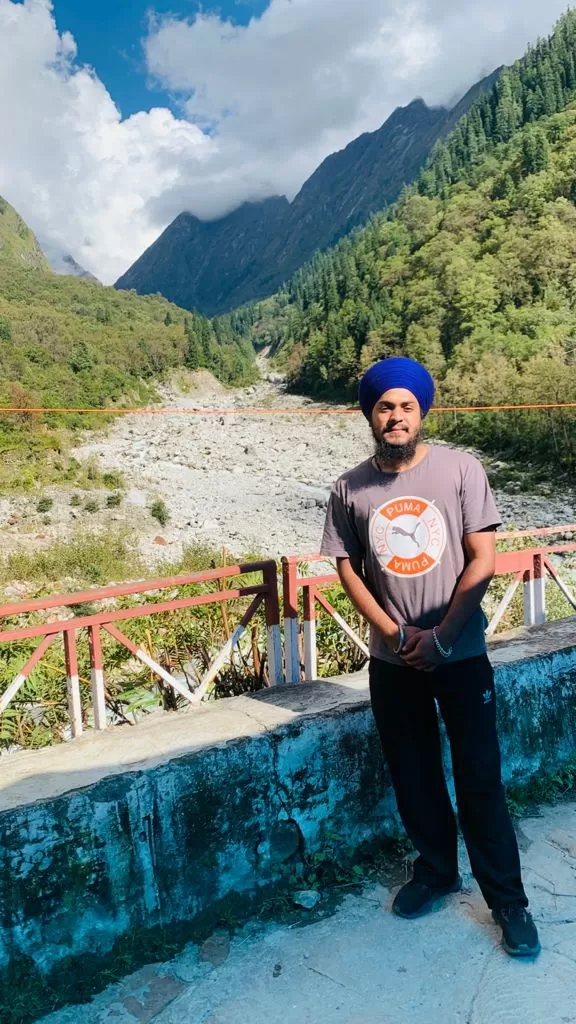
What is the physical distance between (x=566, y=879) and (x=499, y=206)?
49160 millimetres

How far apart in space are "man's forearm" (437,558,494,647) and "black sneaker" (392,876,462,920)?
67cm

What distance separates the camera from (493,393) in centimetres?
2647

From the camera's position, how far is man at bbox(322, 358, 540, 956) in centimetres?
150

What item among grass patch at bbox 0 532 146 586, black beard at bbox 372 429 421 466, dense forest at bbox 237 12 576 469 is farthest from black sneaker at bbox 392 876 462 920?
dense forest at bbox 237 12 576 469

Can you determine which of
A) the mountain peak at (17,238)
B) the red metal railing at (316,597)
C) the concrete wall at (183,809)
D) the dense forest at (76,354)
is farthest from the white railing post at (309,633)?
the mountain peak at (17,238)

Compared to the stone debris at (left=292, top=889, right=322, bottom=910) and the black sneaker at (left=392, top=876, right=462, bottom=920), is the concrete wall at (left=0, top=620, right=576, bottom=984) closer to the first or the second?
the stone debris at (left=292, top=889, right=322, bottom=910)

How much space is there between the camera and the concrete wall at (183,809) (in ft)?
4.84

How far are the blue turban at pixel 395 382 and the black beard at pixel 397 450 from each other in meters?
0.07

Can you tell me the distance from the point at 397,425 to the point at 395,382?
105 mm

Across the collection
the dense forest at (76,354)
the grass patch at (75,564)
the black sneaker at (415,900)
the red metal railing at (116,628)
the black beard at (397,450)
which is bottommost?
the grass patch at (75,564)

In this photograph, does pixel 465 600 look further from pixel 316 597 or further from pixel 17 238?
pixel 17 238

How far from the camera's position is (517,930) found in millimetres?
1478

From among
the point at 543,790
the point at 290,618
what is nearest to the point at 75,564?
the point at 290,618

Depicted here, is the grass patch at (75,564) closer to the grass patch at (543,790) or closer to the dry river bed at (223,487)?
the dry river bed at (223,487)
